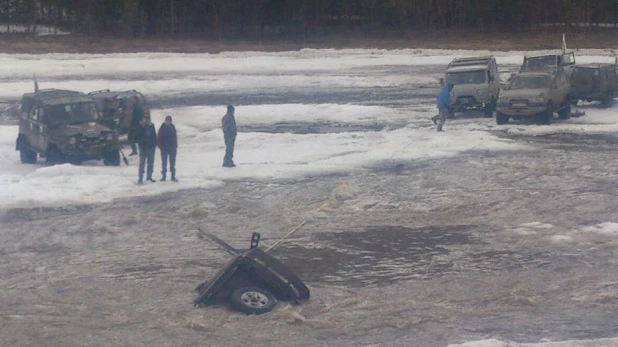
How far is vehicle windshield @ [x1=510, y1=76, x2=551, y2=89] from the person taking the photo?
1169 inches

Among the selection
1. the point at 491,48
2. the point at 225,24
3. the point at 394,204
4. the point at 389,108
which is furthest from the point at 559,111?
the point at 225,24

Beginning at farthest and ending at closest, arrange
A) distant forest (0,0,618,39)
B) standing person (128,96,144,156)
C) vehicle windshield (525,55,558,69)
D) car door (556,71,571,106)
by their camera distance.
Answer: distant forest (0,0,618,39) < vehicle windshield (525,55,558,69) < car door (556,71,571,106) < standing person (128,96,144,156)

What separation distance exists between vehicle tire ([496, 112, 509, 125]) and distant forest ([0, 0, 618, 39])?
37.5m

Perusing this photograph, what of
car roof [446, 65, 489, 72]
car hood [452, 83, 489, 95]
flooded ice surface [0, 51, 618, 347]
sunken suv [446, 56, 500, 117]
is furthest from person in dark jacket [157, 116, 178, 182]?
car roof [446, 65, 489, 72]

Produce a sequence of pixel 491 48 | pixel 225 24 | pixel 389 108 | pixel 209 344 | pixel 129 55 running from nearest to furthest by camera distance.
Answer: pixel 209 344 → pixel 389 108 → pixel 129 55 → pixel 491 48 → pixel 225 24

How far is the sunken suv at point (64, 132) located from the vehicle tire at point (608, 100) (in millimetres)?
17215

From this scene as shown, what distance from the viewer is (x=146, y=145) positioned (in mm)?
20484

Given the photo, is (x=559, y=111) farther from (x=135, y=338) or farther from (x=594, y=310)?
(x=135, y=338)

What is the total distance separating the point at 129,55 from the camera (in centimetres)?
5475

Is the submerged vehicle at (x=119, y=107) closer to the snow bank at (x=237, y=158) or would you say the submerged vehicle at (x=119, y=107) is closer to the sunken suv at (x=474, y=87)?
the snow bank at (x=237, y=158)

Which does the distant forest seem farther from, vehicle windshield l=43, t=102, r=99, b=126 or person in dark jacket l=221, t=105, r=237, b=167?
person in dark jacket l=221, t=105, r=237, b=167

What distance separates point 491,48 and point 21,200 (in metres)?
43.4

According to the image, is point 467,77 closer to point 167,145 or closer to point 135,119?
point 135,119

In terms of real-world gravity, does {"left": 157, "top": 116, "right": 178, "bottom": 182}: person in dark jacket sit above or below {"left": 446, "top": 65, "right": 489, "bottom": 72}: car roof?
below
